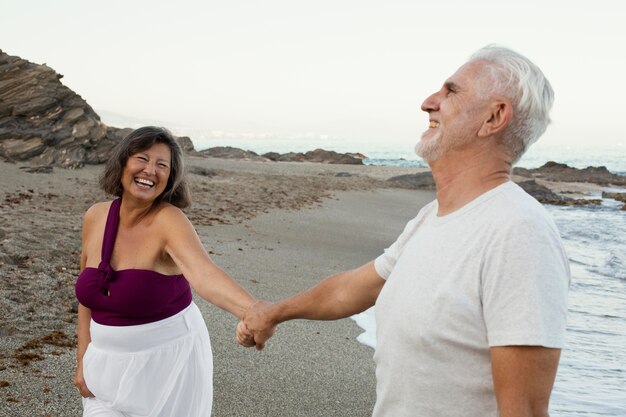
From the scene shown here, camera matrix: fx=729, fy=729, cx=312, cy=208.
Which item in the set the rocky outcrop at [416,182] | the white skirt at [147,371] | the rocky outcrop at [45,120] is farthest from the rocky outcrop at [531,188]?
the white skirt at [147,371]

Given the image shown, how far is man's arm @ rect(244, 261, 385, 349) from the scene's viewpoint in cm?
270

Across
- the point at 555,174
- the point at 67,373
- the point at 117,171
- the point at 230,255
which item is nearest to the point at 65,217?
the point at 230,255

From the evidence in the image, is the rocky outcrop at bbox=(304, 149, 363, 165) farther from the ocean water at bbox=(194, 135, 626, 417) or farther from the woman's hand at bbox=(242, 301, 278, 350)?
the woman's hand at bbox=(242, 301, 278, 350)

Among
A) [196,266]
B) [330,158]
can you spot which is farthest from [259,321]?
[330,158]

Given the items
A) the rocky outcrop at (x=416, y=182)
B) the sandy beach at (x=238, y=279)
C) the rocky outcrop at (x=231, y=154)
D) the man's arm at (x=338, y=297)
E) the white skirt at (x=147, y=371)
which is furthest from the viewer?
the rocky outcrop at (x=231, y=154)

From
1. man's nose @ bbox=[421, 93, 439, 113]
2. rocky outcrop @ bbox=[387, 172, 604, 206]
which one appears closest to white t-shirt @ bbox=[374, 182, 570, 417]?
man's nose @ bbox=[421, 93, 439, 113]

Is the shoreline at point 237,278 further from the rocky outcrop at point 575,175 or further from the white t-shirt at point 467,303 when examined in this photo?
the rocky outcrop at point 575,175

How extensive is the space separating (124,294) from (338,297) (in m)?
1.10

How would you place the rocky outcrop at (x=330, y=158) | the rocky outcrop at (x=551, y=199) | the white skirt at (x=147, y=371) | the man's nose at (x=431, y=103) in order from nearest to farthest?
the man's nose at (x=431, y=103), the white skirt at (x=147, y=371), the rocky outcrop at (x=551, y=199), the rocky outcrop at (x=330, y=158)

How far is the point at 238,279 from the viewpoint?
30.0 ft

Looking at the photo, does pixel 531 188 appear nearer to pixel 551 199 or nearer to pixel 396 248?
pixel 551 199

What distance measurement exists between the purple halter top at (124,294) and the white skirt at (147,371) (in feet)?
0.14

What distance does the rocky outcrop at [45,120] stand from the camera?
64.9 feet

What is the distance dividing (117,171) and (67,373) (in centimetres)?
223
